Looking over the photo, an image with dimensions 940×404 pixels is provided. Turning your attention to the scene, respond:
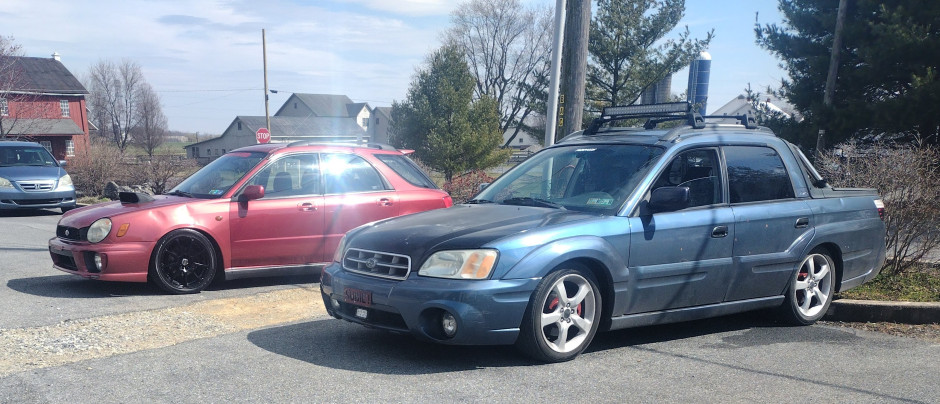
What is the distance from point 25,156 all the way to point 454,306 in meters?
16.1

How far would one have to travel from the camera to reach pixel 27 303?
21.9 ft

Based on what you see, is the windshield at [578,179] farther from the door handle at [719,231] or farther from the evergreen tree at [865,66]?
the evergreen tree at [865,66]

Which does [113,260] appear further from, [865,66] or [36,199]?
[865,66]

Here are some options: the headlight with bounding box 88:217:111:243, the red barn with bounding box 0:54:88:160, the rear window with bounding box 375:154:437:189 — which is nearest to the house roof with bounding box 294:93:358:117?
the red barn with bounding box 0:54:88:160

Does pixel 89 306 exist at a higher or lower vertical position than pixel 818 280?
lower

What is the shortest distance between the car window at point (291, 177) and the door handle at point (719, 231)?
166 inches

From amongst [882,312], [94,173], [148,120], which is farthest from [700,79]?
[148,120]

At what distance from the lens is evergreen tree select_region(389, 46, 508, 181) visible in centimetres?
3562

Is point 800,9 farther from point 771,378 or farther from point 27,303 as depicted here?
point 27,303

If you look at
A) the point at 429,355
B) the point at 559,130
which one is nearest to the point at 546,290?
the point at 429,355

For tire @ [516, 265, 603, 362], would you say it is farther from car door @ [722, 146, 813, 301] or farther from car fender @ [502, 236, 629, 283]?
car door @ [722, 146, 813, 301]

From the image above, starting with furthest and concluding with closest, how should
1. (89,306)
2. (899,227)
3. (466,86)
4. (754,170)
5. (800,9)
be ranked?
(466,86) < (800,9) < (899,227) < (89,306) < (754,170)

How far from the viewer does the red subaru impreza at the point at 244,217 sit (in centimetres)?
703

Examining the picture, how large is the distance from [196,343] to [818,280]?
4.89 m
